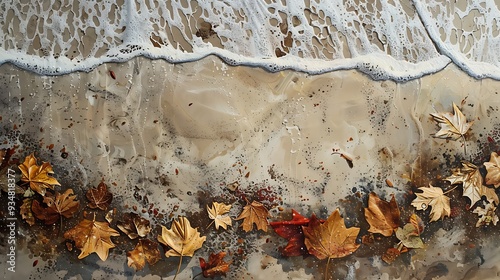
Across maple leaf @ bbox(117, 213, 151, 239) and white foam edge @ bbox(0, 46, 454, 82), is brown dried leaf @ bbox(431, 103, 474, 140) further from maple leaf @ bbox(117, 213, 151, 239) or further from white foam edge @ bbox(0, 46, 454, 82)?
maple leaf @ bbox(117, 213, 151, 239)

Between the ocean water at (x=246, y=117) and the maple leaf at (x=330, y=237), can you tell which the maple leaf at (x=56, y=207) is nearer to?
the ocean water at (x=246, y=117)

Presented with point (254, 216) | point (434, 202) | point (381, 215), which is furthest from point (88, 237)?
point (434, 202)

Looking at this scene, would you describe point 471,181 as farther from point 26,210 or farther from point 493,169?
point 26,210

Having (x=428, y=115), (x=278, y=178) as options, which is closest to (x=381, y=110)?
(x=428, y=115)

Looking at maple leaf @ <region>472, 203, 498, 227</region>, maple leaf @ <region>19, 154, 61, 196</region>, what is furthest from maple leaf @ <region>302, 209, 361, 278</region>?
maple leaf @ <region>19, 154, 61, 196</region>

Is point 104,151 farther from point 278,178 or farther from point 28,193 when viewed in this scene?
point 278,178
